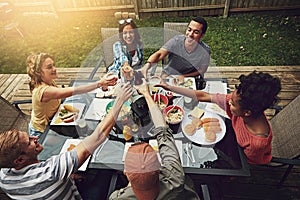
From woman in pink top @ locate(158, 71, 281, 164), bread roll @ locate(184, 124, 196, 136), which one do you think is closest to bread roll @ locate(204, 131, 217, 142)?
bread roll @ locate(184, 124, 196, 136)

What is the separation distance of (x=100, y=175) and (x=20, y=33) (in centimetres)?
496

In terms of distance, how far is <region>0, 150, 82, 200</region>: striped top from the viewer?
170 centimetres

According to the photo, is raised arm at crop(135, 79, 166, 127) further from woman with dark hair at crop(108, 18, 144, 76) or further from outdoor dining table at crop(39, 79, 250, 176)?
woman with dark hair at crop(108, 18, 144, 76)

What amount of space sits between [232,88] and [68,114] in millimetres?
2580

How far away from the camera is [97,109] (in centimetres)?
250

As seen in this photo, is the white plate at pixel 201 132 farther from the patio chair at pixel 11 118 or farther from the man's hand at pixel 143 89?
the patio chair at pixel 11 118

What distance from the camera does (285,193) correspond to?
269cm

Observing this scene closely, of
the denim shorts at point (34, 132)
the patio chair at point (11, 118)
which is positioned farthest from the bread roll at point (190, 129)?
the patio chair at point (11, 118)

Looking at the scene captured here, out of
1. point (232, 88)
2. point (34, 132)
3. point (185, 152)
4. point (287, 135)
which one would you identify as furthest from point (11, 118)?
point (232, 88)

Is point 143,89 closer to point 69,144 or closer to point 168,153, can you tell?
point 168,153

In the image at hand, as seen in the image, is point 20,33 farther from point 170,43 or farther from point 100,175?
point 100,175

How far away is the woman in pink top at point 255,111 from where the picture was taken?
6.44ft

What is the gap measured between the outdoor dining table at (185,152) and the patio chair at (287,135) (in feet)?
1.29

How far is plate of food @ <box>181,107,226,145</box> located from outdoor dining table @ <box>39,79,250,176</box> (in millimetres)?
39
